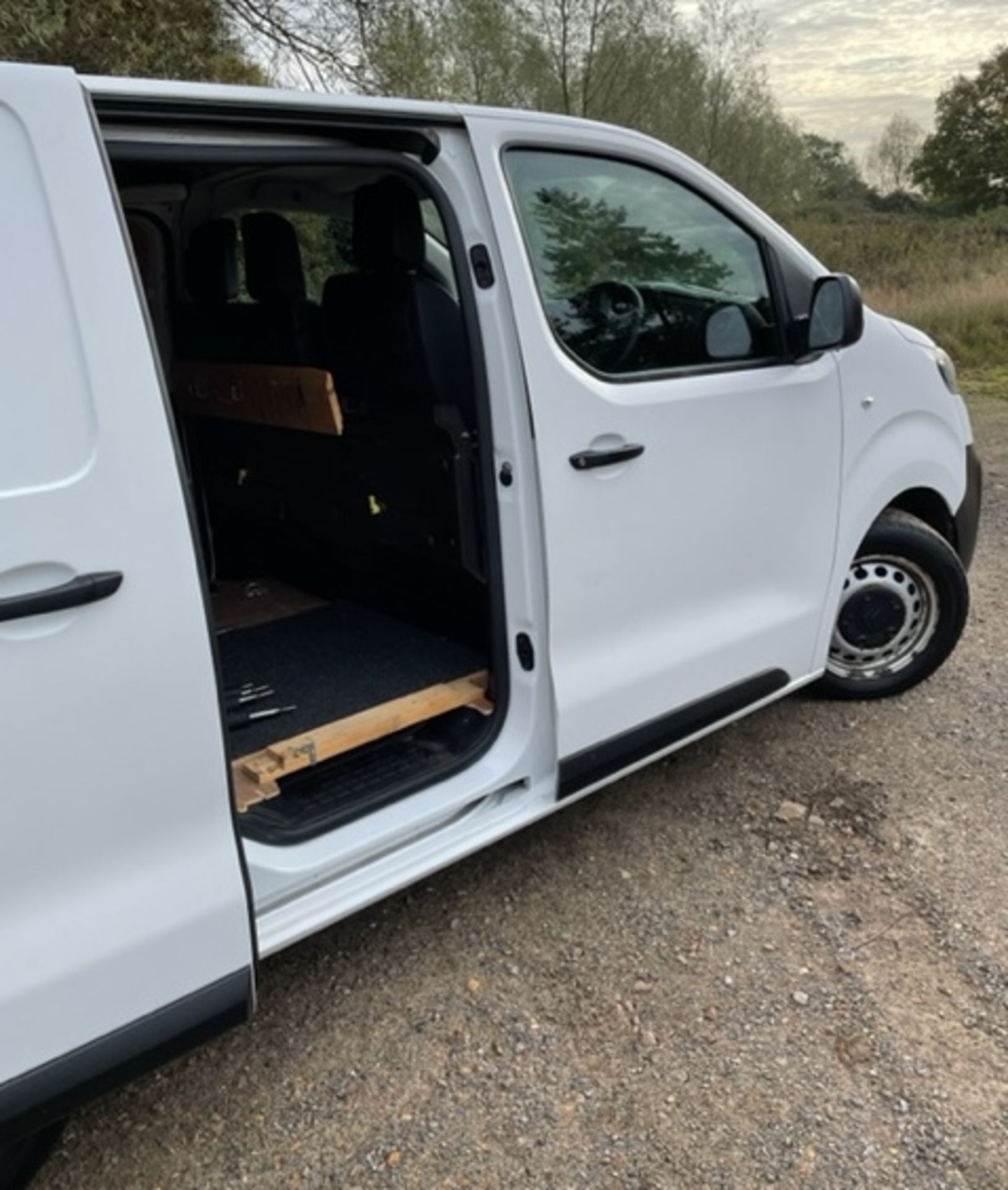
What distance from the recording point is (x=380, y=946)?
2273 millimetres

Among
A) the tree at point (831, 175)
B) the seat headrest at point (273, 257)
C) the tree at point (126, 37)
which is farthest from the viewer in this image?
the tree at point (831, 175)

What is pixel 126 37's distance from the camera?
6.71m

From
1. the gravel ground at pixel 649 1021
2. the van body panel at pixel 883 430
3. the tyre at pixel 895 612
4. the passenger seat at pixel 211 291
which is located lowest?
the gravel ground at pixel 649 1021

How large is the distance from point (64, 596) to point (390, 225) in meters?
1.28

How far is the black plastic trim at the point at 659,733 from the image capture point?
7.41ft

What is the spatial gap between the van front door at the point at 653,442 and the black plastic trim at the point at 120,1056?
94 centimetres

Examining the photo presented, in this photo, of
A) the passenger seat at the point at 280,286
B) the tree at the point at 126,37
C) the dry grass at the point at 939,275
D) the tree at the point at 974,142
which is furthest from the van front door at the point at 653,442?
the tree at the point at 974,142

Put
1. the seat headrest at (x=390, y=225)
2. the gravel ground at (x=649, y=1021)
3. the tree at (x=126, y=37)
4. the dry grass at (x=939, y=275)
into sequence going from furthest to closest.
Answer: the dry grass at (x=939, y=275) < the tree at (x=126, y=37) < the seat headrest at (x=390, y=225) < the gravel ground at (x=649, y=1021)

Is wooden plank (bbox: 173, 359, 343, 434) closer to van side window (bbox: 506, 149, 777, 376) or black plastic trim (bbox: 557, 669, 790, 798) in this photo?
van side window (bbox: 506, 149, 777, 376)

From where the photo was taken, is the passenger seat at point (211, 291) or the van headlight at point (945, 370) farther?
the van headlight at point (945, 370)

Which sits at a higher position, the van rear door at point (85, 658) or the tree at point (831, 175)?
the tree at point (831, 175)

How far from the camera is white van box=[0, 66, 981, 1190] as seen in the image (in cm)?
139

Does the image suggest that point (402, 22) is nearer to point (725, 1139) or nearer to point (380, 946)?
point (380, 946)

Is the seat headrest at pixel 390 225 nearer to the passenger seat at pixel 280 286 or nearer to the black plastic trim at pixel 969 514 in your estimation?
the passenger seat at pixel 280 286
